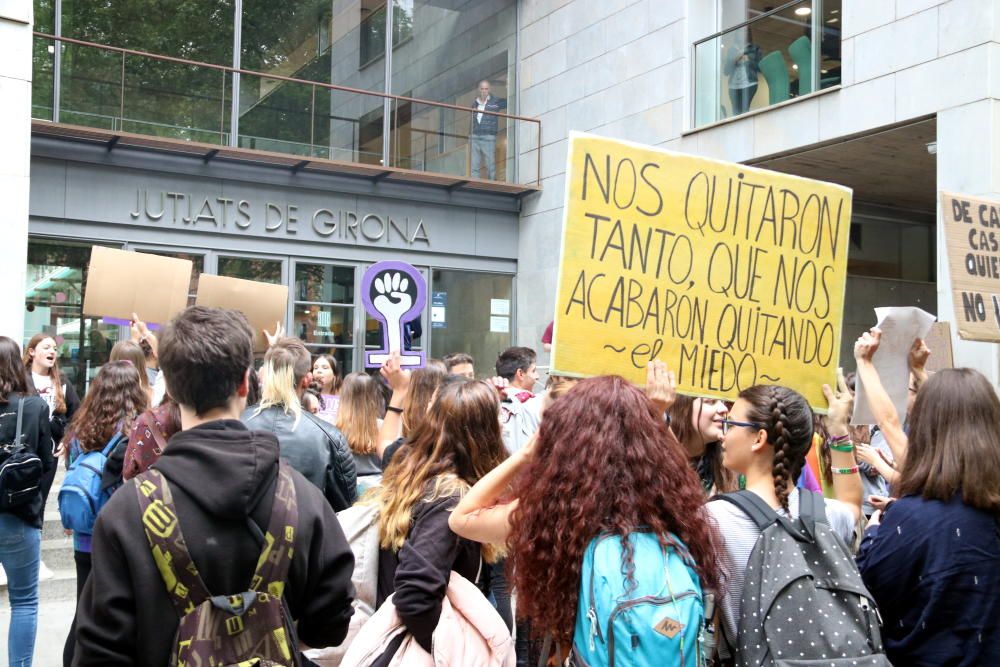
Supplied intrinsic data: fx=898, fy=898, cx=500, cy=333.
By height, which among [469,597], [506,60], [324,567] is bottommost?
[469,597]

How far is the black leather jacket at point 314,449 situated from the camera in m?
4.48

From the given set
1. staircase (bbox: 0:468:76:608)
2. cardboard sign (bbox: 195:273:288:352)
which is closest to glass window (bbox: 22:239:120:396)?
staircase (bbox: 0:468:76:608)

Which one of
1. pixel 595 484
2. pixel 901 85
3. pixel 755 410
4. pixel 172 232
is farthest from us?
pixel 172 232

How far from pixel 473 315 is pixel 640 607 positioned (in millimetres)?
13885

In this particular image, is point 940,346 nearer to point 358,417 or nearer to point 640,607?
point 358,417

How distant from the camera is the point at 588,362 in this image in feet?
10.8

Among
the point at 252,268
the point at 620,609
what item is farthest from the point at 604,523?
the point at 252,268

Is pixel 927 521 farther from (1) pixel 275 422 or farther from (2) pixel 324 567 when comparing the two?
(1) pixel 275 422

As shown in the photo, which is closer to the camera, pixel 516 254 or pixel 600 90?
pixel 600 90

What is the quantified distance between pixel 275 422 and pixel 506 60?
1363 centimetres

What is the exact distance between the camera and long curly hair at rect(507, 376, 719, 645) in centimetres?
238

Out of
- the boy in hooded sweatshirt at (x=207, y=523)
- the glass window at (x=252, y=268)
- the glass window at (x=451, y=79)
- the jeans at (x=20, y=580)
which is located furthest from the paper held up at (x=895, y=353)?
the glass window at (x=451, y=79)

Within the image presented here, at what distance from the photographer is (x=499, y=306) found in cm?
1639

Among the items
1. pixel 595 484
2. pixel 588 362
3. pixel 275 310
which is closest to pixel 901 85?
pixel 275 310
